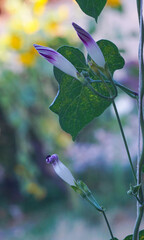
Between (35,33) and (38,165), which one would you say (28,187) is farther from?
(35,33)

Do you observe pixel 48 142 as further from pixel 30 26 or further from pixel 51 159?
pixel 51 159

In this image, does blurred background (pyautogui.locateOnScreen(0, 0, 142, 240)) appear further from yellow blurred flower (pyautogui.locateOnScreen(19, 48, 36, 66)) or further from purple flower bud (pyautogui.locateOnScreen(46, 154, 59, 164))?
purple flower bud (pyautogui.locateOnScreen(46, 154, 59, 164))

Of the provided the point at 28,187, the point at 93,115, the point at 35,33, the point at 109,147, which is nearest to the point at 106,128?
the point at 109,147

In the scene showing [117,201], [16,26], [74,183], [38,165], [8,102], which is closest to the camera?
[74,183]

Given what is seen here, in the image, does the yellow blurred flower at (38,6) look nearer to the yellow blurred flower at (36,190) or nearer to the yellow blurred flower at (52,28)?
the yellow blurred flower at (52,28)

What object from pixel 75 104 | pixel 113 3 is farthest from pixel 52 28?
pixel 75 104

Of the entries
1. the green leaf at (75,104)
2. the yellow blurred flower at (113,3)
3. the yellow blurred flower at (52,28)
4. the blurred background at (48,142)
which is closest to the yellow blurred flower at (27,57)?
the blurred background at (48,142)
